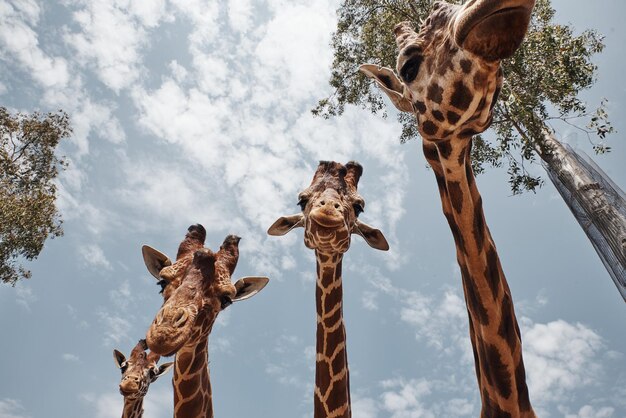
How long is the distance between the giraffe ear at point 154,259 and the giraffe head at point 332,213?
59.1 inches

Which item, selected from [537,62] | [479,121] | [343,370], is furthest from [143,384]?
[537,62]

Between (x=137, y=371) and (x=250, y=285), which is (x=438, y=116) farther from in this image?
(x=137, y=371)

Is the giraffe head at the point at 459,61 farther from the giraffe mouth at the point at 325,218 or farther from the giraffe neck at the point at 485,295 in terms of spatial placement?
the giraffe mouth at the point at 325,218

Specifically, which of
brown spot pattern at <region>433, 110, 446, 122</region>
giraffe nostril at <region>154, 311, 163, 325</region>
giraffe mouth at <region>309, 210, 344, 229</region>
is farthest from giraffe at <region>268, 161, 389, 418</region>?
brown spot pattern at <region>433, 110, 446, 122</region>

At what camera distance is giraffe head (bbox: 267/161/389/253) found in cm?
414

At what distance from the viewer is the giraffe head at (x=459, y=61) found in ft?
6.34

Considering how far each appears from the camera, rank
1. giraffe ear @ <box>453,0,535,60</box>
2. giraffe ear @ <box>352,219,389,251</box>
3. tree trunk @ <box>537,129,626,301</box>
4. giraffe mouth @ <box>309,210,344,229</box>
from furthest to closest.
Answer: tree trunk @ <box>537,129,626,301</box>
giraffe ear @ <box>352,219,389,251</box>
giraffe mouth @ <box>309,210,344,229</box>
giraffe ear @ <box>453,0,535,60</box>

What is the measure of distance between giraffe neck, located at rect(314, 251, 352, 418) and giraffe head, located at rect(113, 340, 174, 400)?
5436mm

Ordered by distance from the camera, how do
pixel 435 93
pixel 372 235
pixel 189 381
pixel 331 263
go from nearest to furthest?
pixel 435 93, pixel 331 263, pixel 189 381, pixel 372 235

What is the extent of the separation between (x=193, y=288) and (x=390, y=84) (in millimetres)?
2802

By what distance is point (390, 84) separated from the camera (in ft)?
10.8

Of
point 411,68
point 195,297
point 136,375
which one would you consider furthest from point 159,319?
point 136,375

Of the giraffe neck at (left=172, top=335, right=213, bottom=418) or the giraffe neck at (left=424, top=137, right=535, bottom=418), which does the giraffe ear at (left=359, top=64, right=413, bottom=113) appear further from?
the giraffe neck at (left=172, top=335, right=213, bottom=418)

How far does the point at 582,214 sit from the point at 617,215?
79 centimetres
